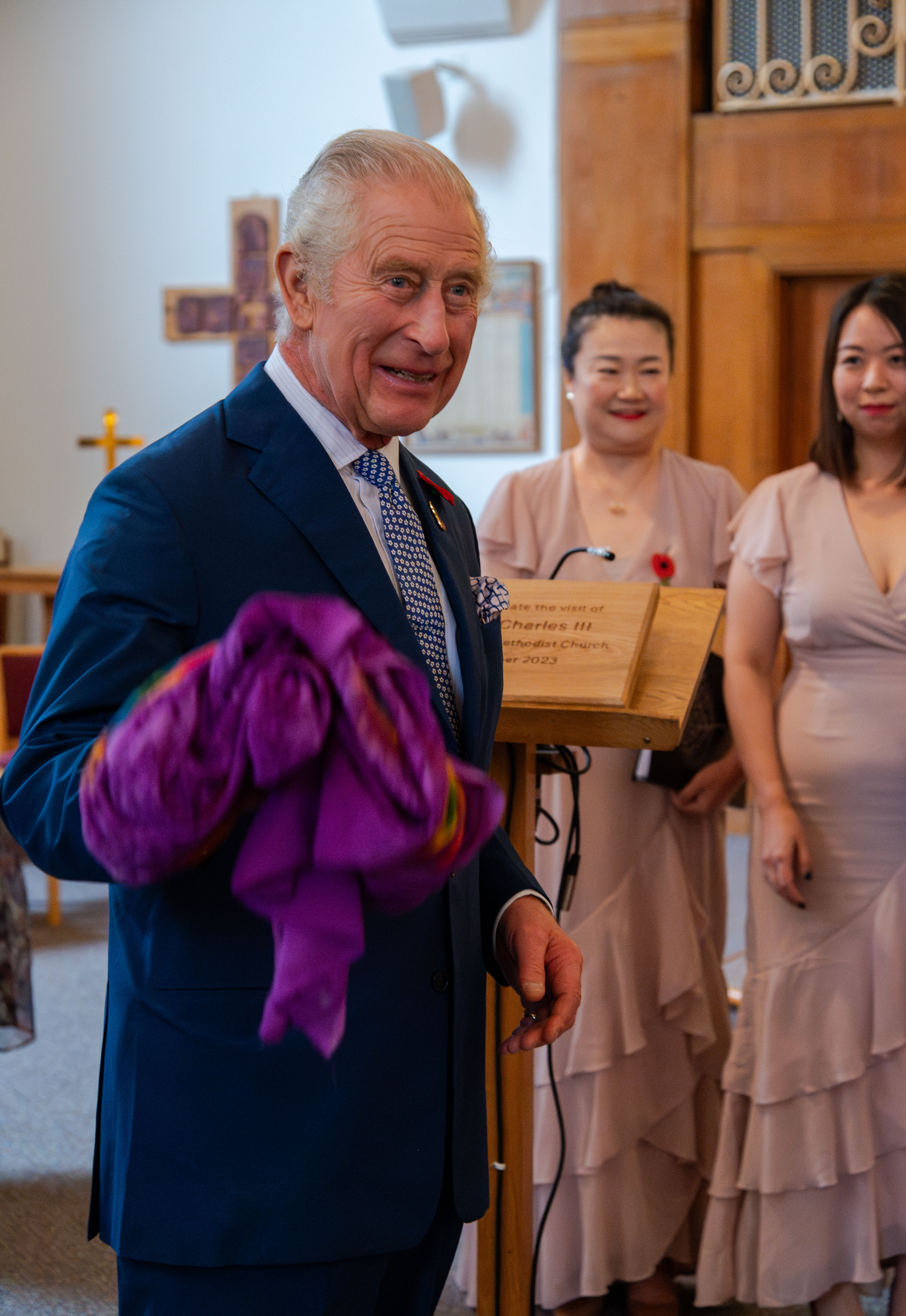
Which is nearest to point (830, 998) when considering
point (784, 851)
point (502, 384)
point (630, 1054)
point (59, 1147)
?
point (784, 851)

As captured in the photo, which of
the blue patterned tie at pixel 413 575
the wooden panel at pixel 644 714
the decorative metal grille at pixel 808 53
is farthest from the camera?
the decorative metal grille at pixel 808 53

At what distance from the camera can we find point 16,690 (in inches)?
201

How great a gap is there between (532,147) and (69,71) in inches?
105

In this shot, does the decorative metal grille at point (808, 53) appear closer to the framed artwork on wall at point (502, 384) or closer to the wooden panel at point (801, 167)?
the wooden panel at point (801, 167)

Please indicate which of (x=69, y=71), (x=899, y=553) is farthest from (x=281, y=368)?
(x=69, y=71)

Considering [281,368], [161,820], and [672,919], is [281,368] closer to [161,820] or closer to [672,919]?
[161,820]

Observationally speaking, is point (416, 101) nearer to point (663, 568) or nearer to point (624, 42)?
point (624, 42)

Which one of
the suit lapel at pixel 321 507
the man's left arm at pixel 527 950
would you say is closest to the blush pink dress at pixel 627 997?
the man's left arm at pixel 527 950

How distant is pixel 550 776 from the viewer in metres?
2.54

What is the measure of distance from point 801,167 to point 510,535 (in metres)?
3.89

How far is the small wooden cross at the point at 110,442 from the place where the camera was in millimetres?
5863

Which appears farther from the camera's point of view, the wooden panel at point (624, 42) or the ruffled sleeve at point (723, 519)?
the wooden panel at point (624, 42)

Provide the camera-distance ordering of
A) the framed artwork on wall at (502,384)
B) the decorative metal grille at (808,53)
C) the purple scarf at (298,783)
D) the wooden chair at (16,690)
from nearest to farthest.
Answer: the purple scarf at (298,783)
the wooden chair at (16,690)
the decorative metal grille at (808,53)
the framed artwork on wall at (502,384)

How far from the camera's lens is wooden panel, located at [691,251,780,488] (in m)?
5.86
